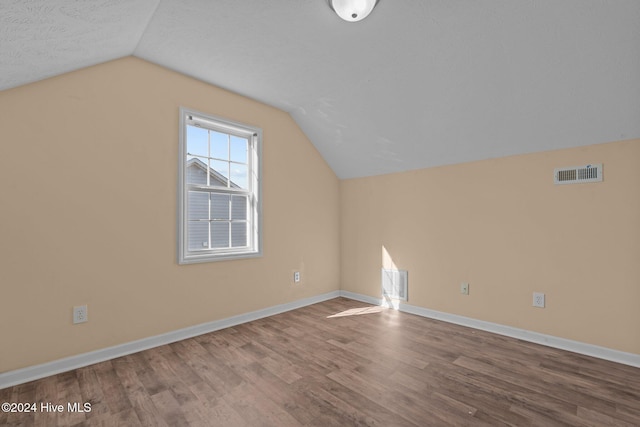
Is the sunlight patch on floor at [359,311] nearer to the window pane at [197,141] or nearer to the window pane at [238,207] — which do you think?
the window pane at [238,207]

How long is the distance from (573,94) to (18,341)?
170 inches

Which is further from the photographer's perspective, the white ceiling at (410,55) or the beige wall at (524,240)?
the beige wall at (524,240)

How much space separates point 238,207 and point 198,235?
1.80 ft

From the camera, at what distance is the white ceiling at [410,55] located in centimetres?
173

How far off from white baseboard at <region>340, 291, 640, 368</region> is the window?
6.50 ft

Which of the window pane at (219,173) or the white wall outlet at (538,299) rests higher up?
the window pane at (219,173)

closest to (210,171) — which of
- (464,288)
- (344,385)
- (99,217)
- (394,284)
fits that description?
(99,217)

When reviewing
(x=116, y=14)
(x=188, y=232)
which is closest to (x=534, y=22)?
(x=116, y=14)

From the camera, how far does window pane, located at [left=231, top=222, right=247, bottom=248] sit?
3273mm

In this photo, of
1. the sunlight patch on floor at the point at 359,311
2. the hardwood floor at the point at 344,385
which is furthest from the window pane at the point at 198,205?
the sunlight patch on floor at the point at 359,311

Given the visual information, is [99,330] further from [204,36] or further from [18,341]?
[204,36]

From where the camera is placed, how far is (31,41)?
157cm

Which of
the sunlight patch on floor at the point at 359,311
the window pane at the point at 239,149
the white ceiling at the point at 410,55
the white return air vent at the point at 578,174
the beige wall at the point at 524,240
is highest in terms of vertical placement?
the white ceiling at the point at 410,55

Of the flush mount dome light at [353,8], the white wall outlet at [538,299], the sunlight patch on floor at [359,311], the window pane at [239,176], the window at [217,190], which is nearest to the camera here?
the flush mount dome light at [353,8]
